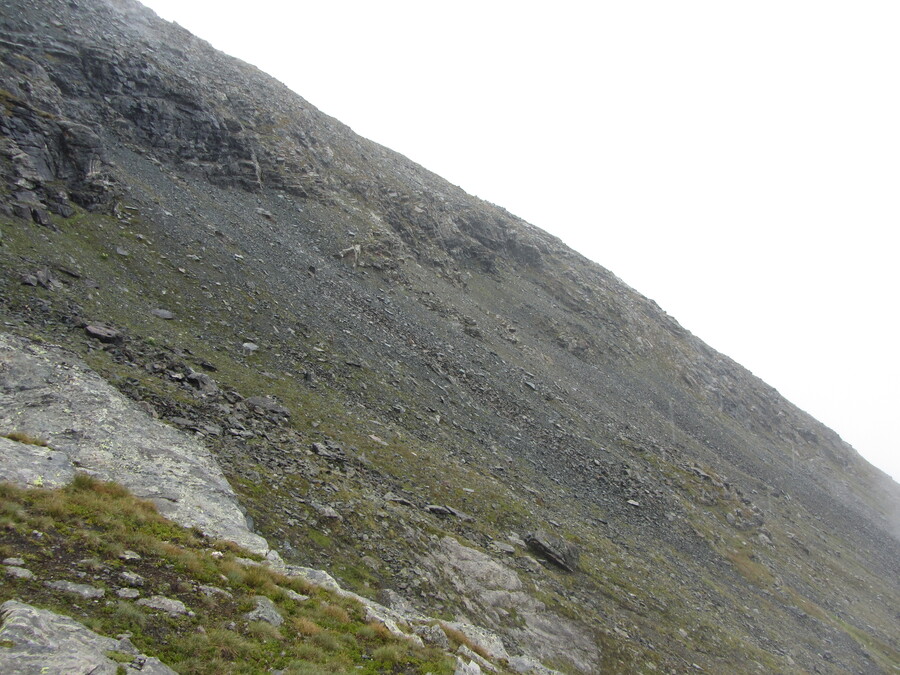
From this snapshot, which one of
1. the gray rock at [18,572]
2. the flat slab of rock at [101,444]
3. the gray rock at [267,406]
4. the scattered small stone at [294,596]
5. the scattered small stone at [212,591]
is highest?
the gray rock at [18,572]

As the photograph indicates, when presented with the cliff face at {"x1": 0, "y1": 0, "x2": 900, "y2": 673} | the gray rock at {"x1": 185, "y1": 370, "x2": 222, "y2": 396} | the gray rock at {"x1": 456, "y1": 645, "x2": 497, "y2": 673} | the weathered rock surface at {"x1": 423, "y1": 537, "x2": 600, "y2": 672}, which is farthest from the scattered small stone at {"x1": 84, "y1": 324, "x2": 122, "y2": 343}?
the gray rock at {"x1": 456, "y1": 645, "x2": 497, "y2": 673}

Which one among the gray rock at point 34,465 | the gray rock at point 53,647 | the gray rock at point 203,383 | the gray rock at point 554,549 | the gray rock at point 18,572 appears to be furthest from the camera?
the gray rock at point 554,549

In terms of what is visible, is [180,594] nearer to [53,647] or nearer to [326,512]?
[53,647]

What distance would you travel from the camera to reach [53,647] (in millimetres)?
7648

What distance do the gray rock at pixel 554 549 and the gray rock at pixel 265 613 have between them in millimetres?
16106

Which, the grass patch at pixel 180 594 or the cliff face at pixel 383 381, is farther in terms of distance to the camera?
the cliff face at pixel 383 381

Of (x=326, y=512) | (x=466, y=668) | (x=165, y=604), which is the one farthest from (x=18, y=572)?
(x=466, y=668)

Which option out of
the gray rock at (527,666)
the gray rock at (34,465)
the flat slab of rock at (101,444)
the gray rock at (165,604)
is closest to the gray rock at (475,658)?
the gray rock at (527,666)

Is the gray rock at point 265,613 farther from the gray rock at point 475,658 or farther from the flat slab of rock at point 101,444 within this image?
the gray rock at point 475,658

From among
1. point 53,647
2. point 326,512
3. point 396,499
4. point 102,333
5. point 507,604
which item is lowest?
point 102,333

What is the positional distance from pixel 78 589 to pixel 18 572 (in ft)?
3.56

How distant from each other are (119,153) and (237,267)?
1593 centimetres

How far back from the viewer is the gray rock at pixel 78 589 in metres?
9.16

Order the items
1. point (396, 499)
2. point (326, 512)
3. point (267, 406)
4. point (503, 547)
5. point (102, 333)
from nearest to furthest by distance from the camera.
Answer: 1. point (326, 512)
2. point (396, 499)
3. point (102, 333)
4. point (503, 547)
5. point (267, 406)
